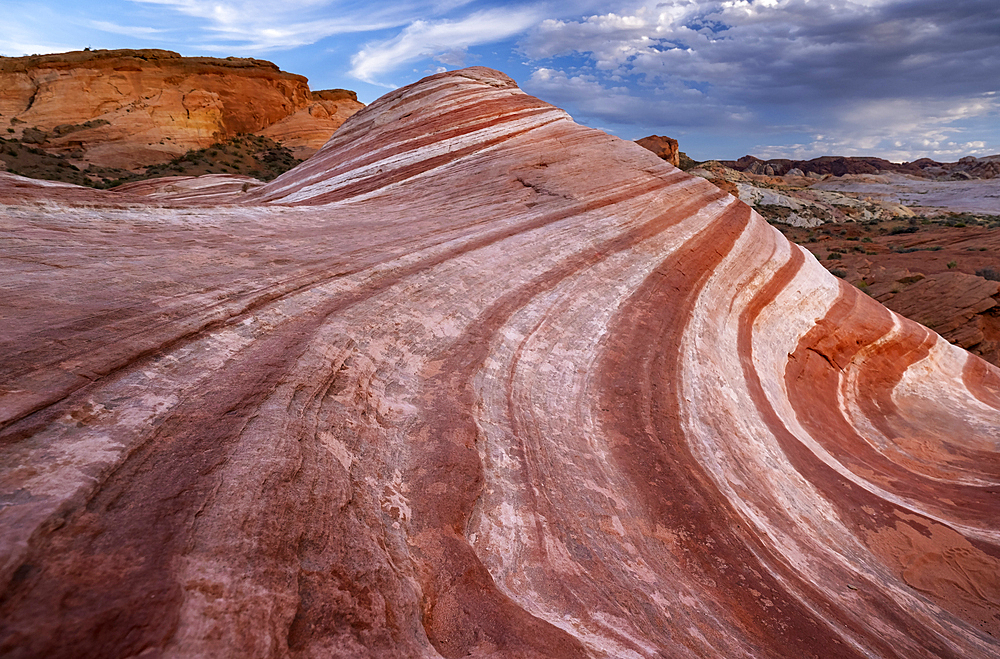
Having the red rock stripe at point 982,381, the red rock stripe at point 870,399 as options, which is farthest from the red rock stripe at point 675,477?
the red rock stripe at point 982,381

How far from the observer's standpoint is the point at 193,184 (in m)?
14.0

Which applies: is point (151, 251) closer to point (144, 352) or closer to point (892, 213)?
point (144, 352)

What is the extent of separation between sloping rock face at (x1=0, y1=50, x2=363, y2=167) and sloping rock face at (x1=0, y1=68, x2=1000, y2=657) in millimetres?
31205

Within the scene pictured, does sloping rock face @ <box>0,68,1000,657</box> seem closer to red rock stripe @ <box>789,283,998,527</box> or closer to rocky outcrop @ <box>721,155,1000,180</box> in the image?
red rock stripe @ <box>789,283,998,527</box>

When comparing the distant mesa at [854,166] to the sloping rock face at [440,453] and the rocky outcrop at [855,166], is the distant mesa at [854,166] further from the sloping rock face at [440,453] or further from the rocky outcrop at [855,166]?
the sloping rock face at [440,453]

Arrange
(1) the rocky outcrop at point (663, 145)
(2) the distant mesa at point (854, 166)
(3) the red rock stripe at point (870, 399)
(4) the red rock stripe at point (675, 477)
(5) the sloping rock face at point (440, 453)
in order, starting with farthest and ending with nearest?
(2) the distant mesa at point (854, 166)
(1) the rocky outcrop at point (663, 145)
(3) the red rock stripe at point (870, 399)
(4) the red rock stripe at point (675, 477)
(5) the sloping rock face at point (440, 453)

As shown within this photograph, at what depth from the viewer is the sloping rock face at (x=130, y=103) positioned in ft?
90.7

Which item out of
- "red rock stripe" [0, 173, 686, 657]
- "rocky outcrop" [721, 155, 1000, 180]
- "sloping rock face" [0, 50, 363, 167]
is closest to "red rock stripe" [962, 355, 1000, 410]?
"red rock stripe" [0, 173, 686, 657]

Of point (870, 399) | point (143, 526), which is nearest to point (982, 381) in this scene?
point (870, 399)

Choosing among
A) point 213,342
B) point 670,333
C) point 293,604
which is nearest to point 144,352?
point 213,342

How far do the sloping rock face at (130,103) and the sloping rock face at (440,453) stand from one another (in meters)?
31.2

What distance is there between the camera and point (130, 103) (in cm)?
3003

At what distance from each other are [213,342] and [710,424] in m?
4.03

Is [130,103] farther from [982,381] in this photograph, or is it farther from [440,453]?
[982,381]
